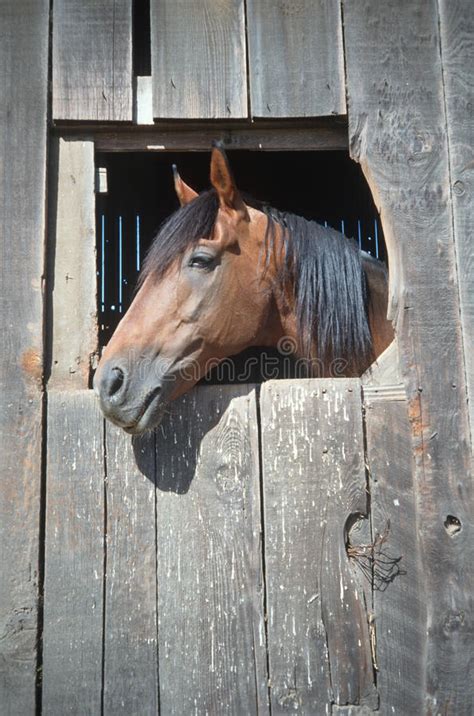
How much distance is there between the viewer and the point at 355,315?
229 centimetres

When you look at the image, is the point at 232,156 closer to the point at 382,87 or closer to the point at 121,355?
the point at 382,87

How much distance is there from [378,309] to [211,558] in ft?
4.18

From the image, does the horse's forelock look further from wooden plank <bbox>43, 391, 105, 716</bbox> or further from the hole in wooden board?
the hole in wooden board

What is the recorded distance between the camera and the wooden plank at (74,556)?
184 cm

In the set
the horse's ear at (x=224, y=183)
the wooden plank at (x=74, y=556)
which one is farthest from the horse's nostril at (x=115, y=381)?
the horse's ear at (x=224, y=183)

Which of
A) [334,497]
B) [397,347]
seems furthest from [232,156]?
[334,497]

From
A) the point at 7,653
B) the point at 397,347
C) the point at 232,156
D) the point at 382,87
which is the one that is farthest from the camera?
the point at 232,156

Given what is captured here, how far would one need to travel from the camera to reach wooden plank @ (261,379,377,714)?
1.84 m

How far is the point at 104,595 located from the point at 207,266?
1097mm

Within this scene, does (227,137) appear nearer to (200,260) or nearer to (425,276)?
(200,260)

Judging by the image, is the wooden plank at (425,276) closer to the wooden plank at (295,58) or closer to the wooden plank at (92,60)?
the wooden plank at (295,58)

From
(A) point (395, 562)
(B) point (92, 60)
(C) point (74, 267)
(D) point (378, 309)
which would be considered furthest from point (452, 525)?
(B) point (92, 60)

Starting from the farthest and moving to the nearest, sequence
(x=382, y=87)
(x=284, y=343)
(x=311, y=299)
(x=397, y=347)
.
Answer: (x=284, y=343)
(x=311, y=299)
(x=382, y=87)
(x=397, y=347)

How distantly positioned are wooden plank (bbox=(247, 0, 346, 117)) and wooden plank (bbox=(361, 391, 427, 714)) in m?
1.01
